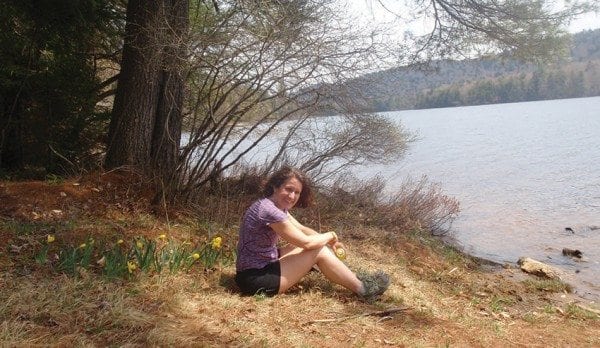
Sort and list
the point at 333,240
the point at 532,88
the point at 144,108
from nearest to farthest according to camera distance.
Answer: the point at 333,240 → the point at 144,108 → the point at 532,88

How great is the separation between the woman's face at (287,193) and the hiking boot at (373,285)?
2.95 ft

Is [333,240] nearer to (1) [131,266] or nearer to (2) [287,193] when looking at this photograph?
(2) [287,193]

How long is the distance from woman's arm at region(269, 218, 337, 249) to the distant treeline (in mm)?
54942

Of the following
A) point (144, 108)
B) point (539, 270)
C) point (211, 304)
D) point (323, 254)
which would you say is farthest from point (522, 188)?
point (211, 304)

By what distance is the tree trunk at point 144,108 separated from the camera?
614 centimetres

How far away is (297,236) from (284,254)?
0.39 m

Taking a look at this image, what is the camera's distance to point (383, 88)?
7.28m

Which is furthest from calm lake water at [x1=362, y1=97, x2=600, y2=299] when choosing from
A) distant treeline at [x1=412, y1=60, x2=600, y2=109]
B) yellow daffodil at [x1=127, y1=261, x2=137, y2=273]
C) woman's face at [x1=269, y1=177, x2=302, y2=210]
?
distant treeline at [x1=412, y1=60, x2=600, y2=109]

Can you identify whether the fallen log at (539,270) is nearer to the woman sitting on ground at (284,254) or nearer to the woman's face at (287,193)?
the woman sitting on ground at (284,254)

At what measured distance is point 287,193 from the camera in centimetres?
407

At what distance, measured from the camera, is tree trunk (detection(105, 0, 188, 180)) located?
6137 mm

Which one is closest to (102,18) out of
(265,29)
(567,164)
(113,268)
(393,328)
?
(265,29)

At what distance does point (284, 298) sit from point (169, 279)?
3.05 ft

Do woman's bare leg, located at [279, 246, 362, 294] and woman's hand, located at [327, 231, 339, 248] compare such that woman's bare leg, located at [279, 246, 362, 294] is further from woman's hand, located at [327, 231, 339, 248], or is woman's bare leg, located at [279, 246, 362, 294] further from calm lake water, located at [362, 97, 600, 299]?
calm lake water, located at [362, 97, 600, 299]
